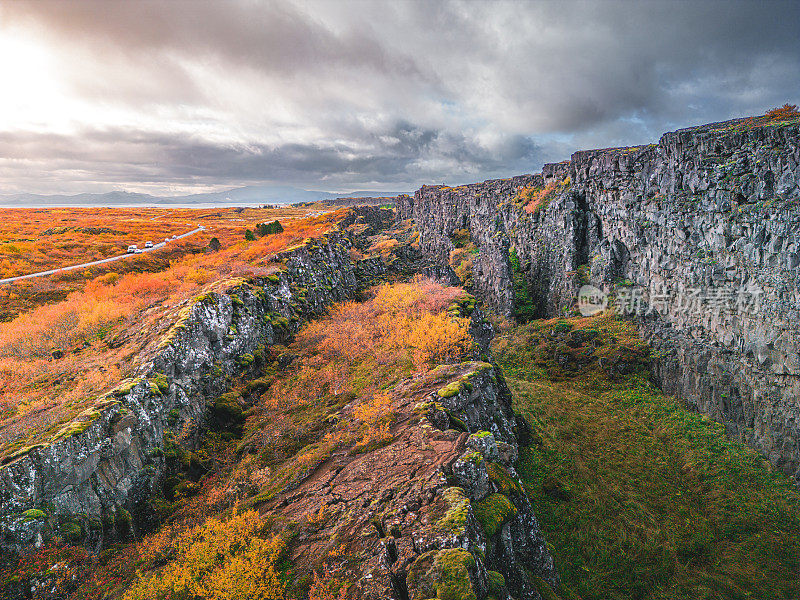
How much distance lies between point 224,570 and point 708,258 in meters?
42.8

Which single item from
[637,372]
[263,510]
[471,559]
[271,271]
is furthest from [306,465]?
[637,372]

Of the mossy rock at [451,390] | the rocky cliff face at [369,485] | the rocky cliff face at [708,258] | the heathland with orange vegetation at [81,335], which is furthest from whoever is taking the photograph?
the rocky cliff face at [708,258]

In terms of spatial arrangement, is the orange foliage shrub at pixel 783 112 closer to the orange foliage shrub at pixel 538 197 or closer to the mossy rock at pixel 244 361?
the orange foliage shrub at pixel 538 197

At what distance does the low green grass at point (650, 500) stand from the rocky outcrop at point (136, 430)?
2062 cm

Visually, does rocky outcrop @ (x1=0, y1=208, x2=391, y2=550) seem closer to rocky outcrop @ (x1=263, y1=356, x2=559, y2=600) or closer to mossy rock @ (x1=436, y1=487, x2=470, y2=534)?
rocky outcrop @ (x1=263, y1=356, x2=559, y2=600)

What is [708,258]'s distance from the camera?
105 ft

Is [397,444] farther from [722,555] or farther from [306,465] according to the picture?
[722,555]

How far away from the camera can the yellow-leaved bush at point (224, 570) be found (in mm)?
8805

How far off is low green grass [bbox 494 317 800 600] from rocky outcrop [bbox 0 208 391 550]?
20618mm

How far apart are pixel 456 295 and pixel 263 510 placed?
24718 millimetres

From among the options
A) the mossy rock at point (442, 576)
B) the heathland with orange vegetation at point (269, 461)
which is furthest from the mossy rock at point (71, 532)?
the mossy rock at point (442, 576)

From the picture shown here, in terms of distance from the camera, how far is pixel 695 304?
3331 centimetres

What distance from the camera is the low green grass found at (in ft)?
55.2

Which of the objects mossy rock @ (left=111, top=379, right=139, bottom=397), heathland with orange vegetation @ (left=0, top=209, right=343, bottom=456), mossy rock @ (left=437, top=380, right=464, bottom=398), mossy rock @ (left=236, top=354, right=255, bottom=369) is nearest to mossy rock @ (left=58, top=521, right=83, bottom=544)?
heathland with orange vegetation @ (left=0, top=209, right=343, bottom=456)
